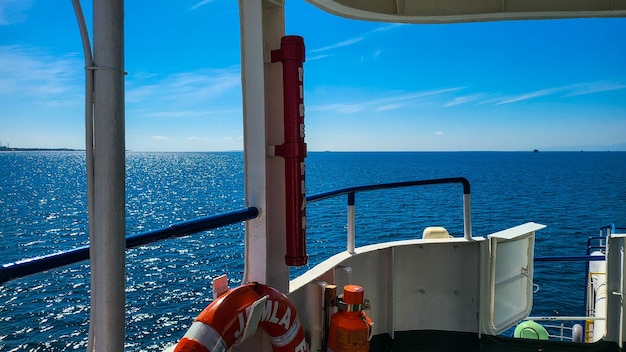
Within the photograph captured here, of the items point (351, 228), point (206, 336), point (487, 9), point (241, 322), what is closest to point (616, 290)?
point (351, 228)

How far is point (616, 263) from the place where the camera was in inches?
127

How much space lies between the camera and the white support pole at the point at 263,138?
211 centimetres

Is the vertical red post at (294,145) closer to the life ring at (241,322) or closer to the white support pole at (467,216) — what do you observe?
the life ring at (241,322)

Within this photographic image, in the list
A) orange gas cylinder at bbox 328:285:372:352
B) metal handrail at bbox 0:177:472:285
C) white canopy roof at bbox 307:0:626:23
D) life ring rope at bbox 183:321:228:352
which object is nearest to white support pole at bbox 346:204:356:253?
metal handrail at bbox 0:177:472:285

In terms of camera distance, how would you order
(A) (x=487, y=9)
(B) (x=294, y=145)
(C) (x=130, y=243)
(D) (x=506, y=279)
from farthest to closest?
(D) (x=506, y=279) → (A) (x=487, y=9) → (B) (x=294, y=145) → (C) (x=130, y=243)

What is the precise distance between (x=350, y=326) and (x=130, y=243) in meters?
1.21

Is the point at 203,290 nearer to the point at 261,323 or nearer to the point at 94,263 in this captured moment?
the point at 261,323

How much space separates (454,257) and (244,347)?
71.9 inches

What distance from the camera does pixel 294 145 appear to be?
209cm

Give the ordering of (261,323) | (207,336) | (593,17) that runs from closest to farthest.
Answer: (207,336), (261,323), (593,17)

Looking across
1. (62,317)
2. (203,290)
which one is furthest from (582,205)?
(62,317)

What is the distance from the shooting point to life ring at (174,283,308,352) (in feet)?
4.99

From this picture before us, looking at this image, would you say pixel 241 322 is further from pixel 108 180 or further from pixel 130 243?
pixel 108 180

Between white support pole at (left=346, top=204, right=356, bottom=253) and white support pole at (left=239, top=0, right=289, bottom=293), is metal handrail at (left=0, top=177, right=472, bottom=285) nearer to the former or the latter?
white support pole at (left=239, top=0, right=289, bottom=293)
